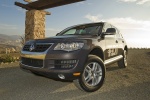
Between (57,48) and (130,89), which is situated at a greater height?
(57,48)

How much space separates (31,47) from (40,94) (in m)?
1.10

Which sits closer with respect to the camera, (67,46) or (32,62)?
(67,46)

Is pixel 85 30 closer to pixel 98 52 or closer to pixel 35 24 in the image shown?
pixel 98 52

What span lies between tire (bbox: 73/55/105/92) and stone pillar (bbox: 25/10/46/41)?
6074mm

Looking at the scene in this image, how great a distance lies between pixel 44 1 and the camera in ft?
29.3

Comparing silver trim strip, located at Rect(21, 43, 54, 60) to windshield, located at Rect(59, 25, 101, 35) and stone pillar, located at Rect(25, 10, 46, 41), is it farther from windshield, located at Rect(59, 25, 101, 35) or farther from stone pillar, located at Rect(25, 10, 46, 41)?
stone pillar, located at Rect(25, 10, 46, 41)

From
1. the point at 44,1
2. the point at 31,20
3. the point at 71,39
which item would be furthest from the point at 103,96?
the point at 31,20

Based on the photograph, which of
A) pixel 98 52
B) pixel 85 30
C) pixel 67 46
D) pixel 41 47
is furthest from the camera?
pixel 85 30

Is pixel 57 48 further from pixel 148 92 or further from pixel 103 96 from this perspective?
pixel 148 92

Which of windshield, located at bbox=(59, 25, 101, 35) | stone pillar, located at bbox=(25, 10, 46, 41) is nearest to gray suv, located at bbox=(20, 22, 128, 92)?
windshield, located at bbox=(59, 25, 101, 35)

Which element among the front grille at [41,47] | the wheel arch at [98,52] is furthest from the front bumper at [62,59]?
the wheel arch at [98,52]

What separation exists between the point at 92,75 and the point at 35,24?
20.5 feet

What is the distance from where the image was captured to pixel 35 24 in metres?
9.73

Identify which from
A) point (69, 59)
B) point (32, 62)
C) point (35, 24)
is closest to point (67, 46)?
point (69, 59)
